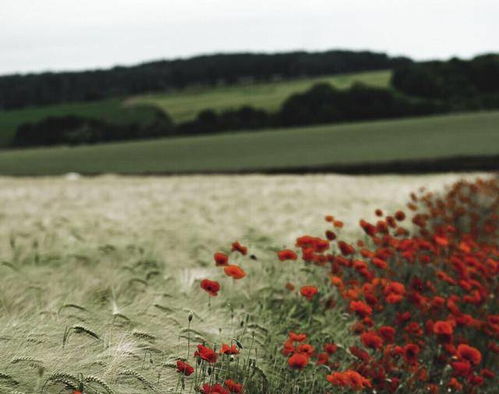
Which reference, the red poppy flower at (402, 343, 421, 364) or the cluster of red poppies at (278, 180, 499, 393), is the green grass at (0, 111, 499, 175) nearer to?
the cluster of red poppies at (278, 180, 499, 393)

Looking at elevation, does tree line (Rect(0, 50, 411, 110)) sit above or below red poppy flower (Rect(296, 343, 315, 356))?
above

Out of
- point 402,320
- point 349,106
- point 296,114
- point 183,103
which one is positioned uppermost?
point 349,106

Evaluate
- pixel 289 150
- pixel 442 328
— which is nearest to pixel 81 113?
pixel 289 150

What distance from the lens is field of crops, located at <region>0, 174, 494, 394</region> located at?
2100 millimetres

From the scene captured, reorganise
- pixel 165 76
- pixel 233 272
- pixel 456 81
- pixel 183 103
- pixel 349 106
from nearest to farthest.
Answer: pixel 233 272 < pixel 456 81 < pixel 349 106 < pixel 183 103 < pixel 165 76

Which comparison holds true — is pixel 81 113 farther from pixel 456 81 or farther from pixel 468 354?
pixel 468 354

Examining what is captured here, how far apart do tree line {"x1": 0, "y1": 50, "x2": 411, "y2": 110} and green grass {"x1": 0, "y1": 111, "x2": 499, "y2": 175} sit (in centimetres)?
1183

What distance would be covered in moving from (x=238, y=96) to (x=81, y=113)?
10723mm

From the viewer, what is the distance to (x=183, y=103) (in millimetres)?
39156

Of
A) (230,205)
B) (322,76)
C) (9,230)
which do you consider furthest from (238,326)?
(322,76)

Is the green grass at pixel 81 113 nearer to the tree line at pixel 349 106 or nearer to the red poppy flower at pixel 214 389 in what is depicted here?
the tree line at pixel 349 106

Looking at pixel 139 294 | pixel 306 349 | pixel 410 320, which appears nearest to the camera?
pixel 306 349

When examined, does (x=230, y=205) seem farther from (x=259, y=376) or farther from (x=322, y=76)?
(x=322, y=76)

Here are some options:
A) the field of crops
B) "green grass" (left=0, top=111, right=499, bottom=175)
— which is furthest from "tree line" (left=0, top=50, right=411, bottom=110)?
the field of crops
